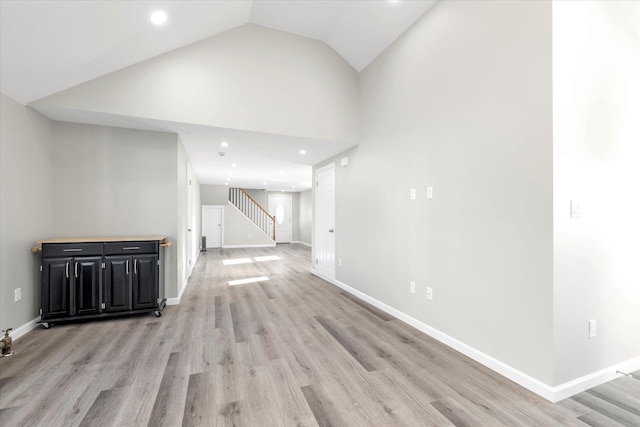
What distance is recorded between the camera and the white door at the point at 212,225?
1023 centimetres

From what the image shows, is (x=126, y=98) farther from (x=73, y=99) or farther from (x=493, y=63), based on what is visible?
(x=493, y=63)

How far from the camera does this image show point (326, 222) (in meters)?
5.32

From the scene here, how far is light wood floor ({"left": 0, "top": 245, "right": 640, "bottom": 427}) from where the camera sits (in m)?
1.65

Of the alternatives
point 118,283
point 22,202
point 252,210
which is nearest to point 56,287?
point 118,283

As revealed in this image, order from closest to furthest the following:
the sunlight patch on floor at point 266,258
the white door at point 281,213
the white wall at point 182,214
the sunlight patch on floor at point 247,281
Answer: the white wall at point 182,214, the sunlight patch on floor at point 247,281, the sunlight patch on floor at point 266,258, the white door at point 281,213

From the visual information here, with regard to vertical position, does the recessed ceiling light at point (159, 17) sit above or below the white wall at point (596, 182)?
above

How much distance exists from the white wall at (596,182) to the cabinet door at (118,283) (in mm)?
4067

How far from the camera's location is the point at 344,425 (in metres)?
1.58

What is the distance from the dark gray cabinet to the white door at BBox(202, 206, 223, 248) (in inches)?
286

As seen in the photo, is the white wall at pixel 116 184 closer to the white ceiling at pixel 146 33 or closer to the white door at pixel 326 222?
the white ceiling at pixel 146 33

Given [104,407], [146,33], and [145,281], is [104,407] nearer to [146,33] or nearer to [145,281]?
[145,281]

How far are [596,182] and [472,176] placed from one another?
79 centimetres

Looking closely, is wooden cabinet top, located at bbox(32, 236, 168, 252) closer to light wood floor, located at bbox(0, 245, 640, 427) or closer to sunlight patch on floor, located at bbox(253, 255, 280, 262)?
light wood floor, located at bbox(0, 245, 640, 427)

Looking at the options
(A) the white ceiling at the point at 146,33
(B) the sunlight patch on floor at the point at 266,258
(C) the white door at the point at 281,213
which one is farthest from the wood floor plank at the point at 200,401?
(C) the white door at the point at 281,213
